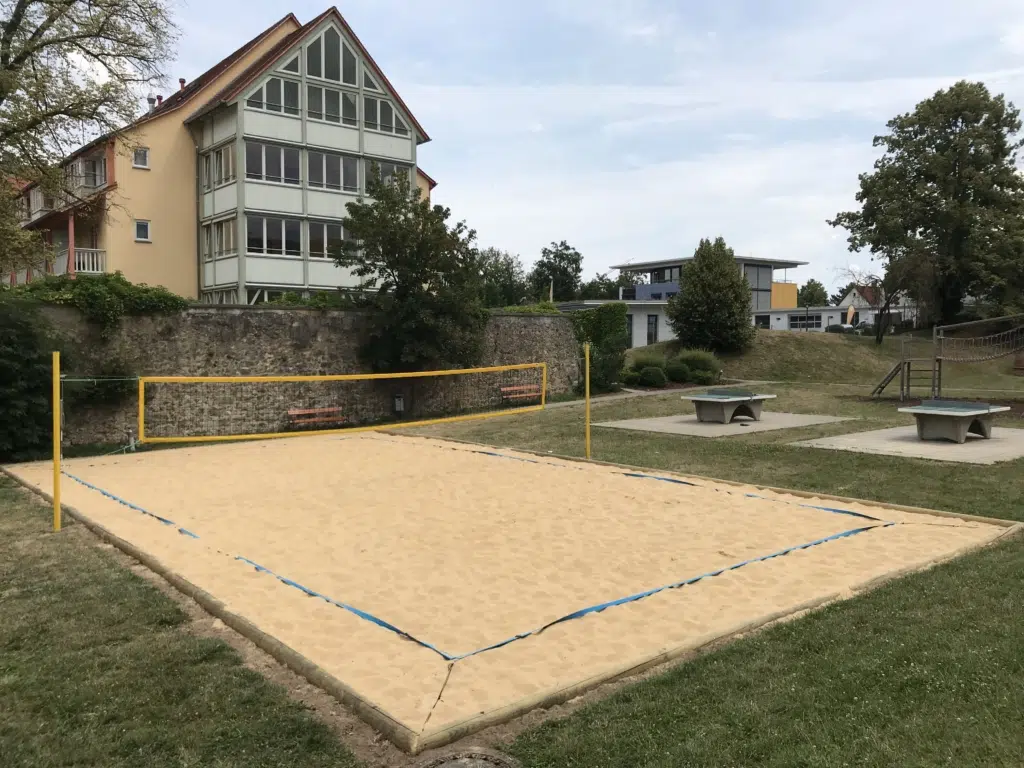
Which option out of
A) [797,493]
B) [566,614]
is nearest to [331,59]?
[797,493]

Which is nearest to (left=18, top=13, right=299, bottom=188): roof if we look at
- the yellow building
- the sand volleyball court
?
the yellow building

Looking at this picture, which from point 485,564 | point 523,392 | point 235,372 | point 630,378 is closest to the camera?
point 485,564

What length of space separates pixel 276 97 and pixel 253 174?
3.08 meters

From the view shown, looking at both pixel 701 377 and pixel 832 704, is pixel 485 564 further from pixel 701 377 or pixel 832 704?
pixel 701 377

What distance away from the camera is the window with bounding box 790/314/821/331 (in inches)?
2431

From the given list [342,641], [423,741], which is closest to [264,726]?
[423,741]

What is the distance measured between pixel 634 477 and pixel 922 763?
7.41m

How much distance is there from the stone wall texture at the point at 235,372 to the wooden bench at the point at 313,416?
0.11m

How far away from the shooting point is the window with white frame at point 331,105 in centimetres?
2914

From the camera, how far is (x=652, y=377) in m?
25.2

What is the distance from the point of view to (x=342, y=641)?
4531 millimetres

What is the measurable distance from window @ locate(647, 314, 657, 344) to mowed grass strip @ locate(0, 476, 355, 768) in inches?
1428

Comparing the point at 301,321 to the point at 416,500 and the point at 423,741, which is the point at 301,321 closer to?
the point at 416,500

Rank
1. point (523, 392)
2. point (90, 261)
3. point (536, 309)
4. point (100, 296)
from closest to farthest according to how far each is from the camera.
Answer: point (100, 296) < point (523, 392) < point (536, 309) < point (90, 261)
